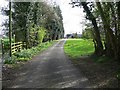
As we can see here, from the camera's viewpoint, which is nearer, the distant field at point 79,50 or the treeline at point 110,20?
the treeline at point 110,20

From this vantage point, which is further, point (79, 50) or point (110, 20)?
point (79, 50)

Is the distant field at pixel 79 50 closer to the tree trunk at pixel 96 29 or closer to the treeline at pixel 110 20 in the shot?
the tree trunk at pixel 96 29

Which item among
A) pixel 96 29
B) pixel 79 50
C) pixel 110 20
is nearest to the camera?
pixel 110 20

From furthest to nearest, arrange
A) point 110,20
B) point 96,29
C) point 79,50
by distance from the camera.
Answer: point 79,50, point 96,29, point 110,20

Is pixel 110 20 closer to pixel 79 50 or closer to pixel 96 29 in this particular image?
pixel 96 29

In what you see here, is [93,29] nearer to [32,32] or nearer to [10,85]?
[32,32]

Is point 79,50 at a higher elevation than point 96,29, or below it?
below

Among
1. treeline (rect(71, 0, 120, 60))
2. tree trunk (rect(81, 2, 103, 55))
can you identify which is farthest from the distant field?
treeline (rect(71, 0, 120, 60))

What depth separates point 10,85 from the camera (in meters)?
10.5

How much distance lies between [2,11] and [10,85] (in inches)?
1037

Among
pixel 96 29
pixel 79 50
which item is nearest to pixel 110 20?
pixel 96 29

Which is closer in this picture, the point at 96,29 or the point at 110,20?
the point at 110,20

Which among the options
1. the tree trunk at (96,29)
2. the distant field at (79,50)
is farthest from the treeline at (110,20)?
the distant field at (79,50)

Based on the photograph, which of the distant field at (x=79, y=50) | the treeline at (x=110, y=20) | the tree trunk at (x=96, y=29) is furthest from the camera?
the distant field at (x=79, y=50)
